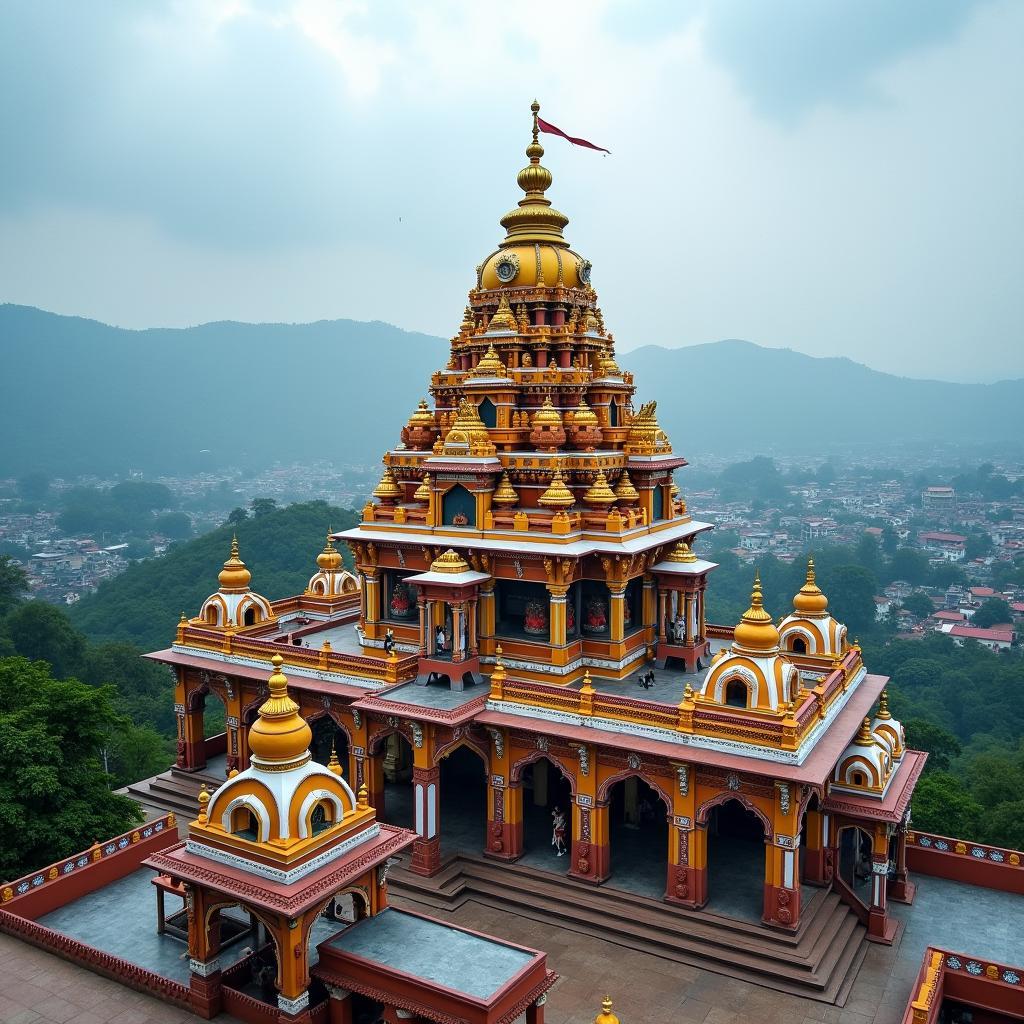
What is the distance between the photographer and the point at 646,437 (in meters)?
20.1

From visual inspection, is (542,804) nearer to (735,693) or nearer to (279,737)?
(735,693)

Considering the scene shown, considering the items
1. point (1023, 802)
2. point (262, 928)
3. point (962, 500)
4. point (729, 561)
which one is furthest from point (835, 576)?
point (962, 500)

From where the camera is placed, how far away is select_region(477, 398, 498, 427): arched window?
20.2m

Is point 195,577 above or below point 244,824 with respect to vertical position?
below

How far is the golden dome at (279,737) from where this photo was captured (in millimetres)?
11281

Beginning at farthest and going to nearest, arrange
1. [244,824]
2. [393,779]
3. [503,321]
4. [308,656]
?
[503,321] < [393,779] < [308,656] < [244,824]

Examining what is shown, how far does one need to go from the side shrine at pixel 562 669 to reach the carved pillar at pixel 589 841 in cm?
5

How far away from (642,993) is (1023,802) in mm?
14869

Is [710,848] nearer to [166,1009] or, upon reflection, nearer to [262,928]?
[262,928]

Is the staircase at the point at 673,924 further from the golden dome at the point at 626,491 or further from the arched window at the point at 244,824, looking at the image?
the golden dome at the point at 626,491

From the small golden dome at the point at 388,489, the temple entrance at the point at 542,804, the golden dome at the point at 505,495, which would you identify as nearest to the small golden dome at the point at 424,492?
the small golden dome at the point at 388,489

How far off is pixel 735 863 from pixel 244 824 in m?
9.67

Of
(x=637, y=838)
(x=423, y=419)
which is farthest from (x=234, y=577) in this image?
(x=637, y=838)

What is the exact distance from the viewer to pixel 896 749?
1666cm
